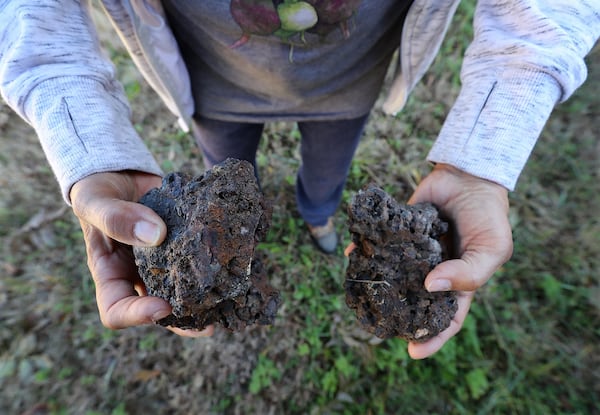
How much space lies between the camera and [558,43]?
147 centimetres

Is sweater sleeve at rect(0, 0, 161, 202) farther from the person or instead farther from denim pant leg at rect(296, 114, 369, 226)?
denim pant leg at rect(296, 114, 369, 226)

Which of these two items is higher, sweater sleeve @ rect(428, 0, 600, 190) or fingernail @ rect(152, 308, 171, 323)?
sweater sleeve @ rect(428, 0, 600, 190)

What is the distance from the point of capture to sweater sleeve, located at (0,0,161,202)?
1411 millimetres

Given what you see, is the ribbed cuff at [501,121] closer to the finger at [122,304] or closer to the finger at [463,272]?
the finger at [463,272]

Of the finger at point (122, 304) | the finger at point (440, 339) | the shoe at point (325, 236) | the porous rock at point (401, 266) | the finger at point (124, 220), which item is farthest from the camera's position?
the shoe at point (325, 236)

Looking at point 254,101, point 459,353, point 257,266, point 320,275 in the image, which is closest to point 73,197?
point 257,266

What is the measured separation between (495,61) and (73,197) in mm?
1803

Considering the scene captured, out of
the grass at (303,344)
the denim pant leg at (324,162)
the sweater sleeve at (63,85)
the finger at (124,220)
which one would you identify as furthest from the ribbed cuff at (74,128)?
the grass at (303,344)

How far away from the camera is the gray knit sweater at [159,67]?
1447 mm

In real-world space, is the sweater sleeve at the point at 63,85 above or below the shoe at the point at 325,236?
above

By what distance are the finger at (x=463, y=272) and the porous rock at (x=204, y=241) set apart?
760 millimetres

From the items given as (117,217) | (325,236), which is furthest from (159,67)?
(325,236)

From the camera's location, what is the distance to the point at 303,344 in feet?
9.84

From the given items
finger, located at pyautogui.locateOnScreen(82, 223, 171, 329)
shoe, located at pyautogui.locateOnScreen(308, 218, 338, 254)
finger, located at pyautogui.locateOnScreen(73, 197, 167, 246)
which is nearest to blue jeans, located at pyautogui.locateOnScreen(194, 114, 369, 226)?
shoe, located at pyautogui.locateOnScreen(308, 218, 338, 254)
